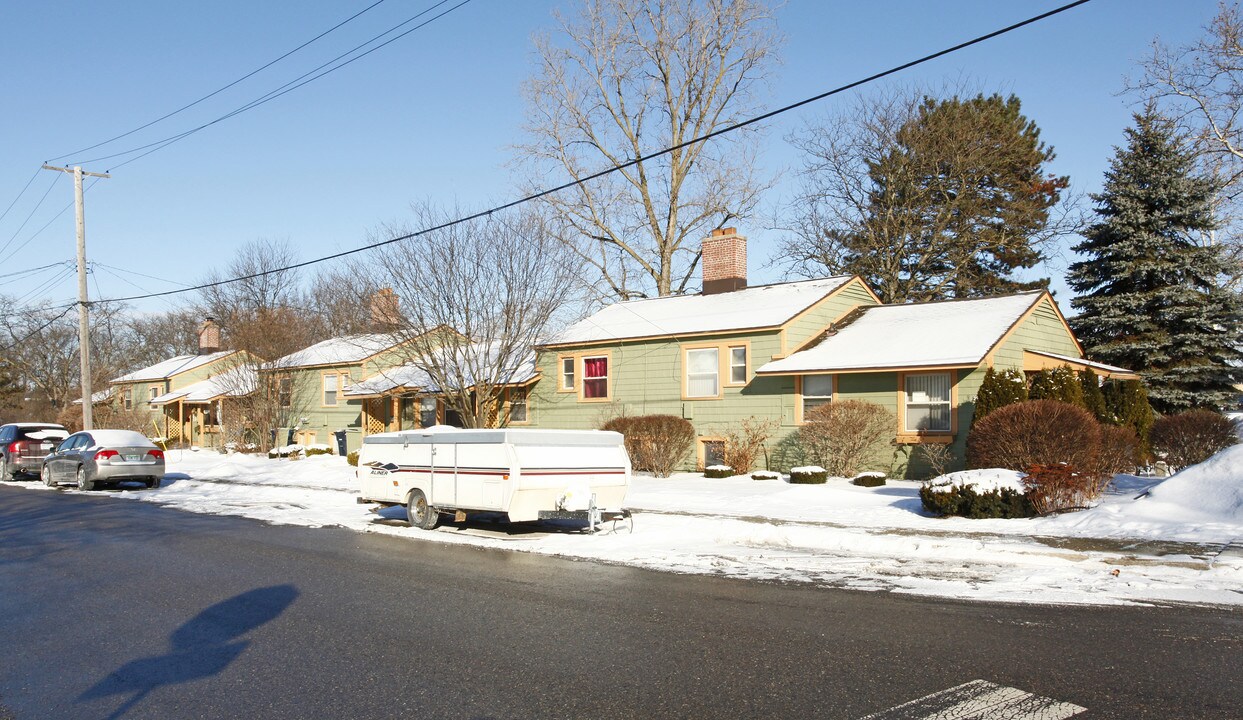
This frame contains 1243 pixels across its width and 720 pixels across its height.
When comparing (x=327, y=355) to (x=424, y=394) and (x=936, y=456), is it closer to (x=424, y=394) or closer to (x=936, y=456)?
(x=424, y=394)

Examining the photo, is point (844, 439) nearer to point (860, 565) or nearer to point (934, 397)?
point (934, 397)

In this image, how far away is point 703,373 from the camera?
2562cm

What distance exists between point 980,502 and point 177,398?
4378 centimetres

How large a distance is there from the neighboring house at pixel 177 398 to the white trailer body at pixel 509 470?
29.6m

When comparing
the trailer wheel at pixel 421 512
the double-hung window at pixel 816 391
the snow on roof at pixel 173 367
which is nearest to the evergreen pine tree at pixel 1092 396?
the double-hung window at pixel 816 391

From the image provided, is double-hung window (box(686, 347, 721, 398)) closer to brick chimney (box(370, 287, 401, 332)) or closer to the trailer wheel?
brick chimney (box(370, 287, 401, 332))

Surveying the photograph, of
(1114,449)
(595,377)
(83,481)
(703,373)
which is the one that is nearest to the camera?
(1114,449)

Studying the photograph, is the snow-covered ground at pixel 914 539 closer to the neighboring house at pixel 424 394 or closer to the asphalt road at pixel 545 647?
the asphalt road at pixel 545 647

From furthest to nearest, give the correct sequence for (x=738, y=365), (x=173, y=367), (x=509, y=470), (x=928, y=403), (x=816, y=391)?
(x=173, y=367), (x=738, y=365), (x=816, y=391), (x=928, y=403), (x=509, y=470)

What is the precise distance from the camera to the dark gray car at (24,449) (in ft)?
88.7

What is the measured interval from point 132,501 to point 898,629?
18726 millimetres

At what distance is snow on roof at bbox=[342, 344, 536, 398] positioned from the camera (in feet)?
87.2

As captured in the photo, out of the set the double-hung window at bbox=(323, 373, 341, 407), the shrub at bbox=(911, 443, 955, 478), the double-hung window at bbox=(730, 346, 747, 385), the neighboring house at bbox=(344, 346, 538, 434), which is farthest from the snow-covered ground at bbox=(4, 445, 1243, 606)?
the double-hung window at bbox=(323, 373, 341, 407)

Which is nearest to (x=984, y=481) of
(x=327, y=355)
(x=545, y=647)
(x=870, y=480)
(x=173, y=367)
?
(x=870, y=480)
